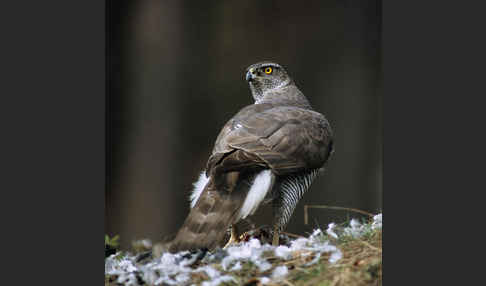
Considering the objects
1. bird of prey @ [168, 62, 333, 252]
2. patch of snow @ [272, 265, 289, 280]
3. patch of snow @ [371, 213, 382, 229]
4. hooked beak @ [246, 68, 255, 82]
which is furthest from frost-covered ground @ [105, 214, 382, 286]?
hooked beak @ [246, 68, 255, 82]

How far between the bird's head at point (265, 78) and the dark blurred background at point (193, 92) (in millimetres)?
356

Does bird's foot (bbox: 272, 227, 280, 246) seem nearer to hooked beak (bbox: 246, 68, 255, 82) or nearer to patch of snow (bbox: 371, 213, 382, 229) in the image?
patch of snow (bbox: 371, 213, 382, 229)

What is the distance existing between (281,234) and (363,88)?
1.23 meters

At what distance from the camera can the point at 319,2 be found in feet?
13.9

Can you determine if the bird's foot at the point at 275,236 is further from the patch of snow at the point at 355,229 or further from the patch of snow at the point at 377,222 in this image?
the patch of snow at the point at 377,222

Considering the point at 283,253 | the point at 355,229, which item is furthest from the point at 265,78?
the point at 283,253

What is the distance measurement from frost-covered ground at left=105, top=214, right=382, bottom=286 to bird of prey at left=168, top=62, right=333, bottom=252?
0.34 ft

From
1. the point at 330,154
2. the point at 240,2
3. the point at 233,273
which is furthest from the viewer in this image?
the point at 330,154

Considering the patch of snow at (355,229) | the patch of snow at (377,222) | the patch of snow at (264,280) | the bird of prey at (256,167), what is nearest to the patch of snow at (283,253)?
the patch of snow at (264,280)

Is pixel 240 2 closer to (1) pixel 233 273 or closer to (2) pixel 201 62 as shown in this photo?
(2) pixel 201 62

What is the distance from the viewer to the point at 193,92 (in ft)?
14.1

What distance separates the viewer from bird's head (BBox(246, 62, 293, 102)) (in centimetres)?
473

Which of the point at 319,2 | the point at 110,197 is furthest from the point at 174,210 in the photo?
the point at 319,2

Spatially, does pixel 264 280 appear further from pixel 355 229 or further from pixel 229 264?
pixel 355 229
